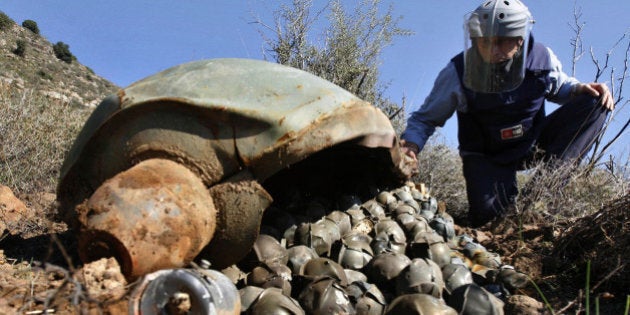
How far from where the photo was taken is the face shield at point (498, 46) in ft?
14.6

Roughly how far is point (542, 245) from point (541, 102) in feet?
6.16

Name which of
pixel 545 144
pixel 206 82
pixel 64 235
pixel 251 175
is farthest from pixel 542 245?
pixel 64 235

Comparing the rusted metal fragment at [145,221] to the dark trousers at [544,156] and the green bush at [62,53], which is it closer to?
the dark trousers at [544,156]

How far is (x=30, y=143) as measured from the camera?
5.05m

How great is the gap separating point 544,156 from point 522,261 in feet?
5.85

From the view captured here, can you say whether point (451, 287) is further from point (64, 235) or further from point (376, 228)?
point (64, 235)

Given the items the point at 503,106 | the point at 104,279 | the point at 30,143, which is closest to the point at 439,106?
the point at 503,106

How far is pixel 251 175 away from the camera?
2168 mm

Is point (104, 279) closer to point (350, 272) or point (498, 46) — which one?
point (350, 272)

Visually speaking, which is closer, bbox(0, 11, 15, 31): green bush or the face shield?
the face shield

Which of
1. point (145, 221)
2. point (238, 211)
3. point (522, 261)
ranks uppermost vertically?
point (145, 221)

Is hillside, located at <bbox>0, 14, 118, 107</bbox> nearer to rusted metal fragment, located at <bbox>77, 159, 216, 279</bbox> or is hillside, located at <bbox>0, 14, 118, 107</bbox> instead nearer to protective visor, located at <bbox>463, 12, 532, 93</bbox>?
protective visor, located at <bbox>463, 12, 532, 93</bbox>

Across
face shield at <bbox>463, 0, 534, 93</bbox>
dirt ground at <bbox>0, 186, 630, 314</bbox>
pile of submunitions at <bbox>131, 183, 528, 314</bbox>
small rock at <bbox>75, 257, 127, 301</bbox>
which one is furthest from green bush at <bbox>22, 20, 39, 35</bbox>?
small rock at <bbox>75, 257, 127, 301</bbox>

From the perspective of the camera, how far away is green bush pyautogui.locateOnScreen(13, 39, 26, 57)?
2728 centimetres
